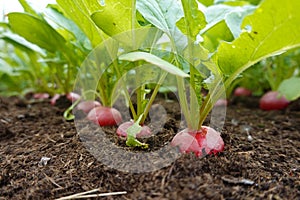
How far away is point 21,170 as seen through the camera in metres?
1.00

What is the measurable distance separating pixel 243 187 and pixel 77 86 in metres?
1.22

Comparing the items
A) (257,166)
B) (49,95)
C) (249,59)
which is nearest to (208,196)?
(257,166)

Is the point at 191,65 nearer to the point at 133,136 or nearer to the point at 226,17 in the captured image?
the point at 133,136

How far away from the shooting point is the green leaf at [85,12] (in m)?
1.08

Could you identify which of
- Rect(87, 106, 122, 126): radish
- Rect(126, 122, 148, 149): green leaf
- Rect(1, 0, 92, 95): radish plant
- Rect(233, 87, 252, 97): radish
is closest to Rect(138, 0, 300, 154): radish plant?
Rect(126, 122, 148, 149): green leaf

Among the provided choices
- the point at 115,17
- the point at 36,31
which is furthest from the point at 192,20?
the point at 36,31

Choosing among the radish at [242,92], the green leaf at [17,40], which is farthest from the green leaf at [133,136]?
the radish at [242,92]

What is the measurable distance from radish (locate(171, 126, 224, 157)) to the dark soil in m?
0.03

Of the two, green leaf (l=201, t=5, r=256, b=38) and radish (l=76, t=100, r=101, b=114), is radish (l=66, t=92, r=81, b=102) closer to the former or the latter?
radish (l=76, t=100, r=101, b=114)

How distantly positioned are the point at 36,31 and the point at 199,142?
979 mm

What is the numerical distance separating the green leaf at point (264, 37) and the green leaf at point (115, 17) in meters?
0.28

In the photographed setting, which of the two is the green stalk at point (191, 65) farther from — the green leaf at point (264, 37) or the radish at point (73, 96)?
the radish at point (73, 96)

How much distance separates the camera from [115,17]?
3.26 feet

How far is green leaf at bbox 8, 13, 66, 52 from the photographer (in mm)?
1468
